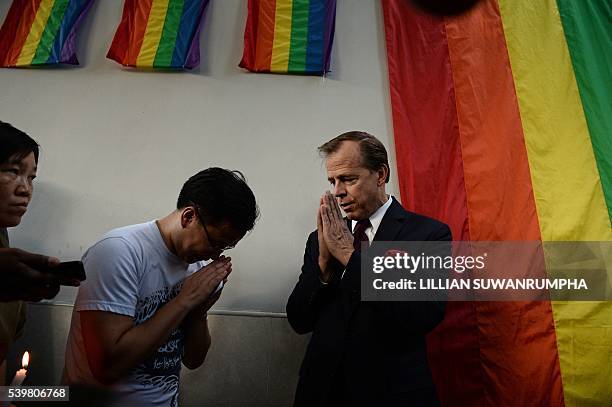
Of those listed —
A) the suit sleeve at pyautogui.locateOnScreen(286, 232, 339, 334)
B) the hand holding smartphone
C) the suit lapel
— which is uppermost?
the suit lapel

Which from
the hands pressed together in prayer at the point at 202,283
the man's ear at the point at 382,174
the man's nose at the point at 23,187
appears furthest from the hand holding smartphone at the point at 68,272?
the man's ear at the point at 382,174

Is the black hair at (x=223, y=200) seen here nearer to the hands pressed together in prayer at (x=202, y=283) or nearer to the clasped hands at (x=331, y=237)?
the hands pressed together in prayer at (x=202, y=283)

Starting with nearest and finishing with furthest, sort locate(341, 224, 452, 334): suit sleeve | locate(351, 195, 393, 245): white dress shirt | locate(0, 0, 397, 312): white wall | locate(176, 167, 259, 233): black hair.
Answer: locate(176, 167, 259, 233): black hair → locate(341, 224, 452, 334): suit sleeve → locate(351, 195, 393, 245): white dress shirt → locate(0, 0, 397, 312): white wall

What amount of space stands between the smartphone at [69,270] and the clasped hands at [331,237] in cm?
74

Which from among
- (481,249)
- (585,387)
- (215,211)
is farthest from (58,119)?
(585,387)

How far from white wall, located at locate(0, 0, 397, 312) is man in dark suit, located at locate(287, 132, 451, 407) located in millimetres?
386

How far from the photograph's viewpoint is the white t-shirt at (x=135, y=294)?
1.03m

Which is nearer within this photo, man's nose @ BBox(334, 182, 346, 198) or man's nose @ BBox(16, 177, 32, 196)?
man's nose @ BBox(16, 177, 32, 196)

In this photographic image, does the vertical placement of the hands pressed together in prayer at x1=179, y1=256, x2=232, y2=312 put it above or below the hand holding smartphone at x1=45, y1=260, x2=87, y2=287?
above

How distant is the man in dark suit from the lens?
4.44ft

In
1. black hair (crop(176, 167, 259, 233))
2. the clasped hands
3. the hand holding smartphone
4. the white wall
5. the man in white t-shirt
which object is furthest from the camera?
the white wall

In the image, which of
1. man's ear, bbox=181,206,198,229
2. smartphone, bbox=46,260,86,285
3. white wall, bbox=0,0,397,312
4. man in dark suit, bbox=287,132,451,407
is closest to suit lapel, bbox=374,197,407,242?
man in dark suit, bbox=287,132,451,407

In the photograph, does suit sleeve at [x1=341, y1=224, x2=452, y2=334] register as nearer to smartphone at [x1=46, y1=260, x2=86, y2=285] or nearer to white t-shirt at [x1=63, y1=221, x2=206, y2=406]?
white t-shirt at [x1=63, y1=221, x2=206, y2=406]

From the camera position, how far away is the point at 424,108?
2.08m
